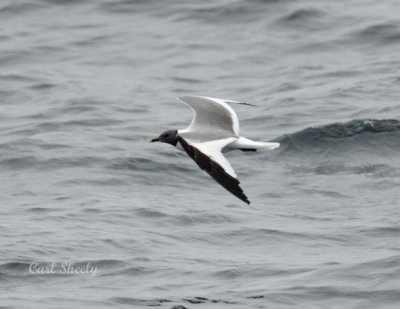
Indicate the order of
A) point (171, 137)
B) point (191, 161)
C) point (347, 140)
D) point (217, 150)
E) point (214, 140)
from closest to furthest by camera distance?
point (217, 150) → point (214, 140) → point (171, 137) → point (191, 161) → point (347, 140)

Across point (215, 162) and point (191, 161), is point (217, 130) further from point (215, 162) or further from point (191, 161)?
point (191, 161)

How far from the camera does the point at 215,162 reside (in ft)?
35.5

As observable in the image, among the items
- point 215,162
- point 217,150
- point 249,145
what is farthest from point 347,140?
point 215,162

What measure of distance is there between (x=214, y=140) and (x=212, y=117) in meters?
1.00

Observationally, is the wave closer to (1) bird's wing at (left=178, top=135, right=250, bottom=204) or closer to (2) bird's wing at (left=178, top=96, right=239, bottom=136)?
(2) bird's wing at (left=178, top=96, right=239, bottom=136)

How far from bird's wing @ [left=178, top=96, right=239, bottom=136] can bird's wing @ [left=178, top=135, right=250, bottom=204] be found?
0.71 m

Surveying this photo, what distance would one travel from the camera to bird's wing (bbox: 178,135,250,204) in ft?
34.3

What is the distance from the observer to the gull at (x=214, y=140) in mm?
10641

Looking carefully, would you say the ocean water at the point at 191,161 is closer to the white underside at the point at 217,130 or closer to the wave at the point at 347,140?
the wave at the point at 347,140

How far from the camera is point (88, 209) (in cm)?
1395

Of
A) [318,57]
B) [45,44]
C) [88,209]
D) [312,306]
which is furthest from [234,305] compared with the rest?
[45,44]

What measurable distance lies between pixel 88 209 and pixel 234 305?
3.62 meters

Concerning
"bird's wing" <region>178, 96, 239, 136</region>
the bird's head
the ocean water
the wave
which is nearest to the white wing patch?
"bird's wing" <region>178, 96, 239, 136</region>

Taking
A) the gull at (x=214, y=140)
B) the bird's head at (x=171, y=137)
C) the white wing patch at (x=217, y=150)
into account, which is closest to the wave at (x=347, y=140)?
the gull at (x=214, y=140)
